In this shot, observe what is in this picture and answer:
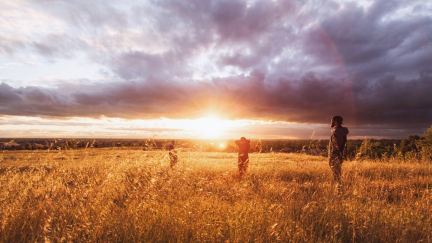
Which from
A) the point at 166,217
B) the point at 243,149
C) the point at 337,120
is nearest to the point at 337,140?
the point at 337,120

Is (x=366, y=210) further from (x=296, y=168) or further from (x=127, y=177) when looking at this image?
(x=296, y=168)

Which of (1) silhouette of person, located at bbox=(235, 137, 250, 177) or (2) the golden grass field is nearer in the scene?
(2) the golden grass field

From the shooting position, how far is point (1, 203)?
5457mm

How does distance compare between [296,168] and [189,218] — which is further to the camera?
[296,168]

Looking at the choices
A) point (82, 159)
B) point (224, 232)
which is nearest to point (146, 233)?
point (224, 232)

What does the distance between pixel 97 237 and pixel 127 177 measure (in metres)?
2.09

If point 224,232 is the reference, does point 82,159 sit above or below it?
above

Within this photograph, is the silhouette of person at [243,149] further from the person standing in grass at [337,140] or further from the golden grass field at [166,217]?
the golden grass field at [166,217]

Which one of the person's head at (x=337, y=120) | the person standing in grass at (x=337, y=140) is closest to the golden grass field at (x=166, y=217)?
the person standing in grass at (x=337, y=140)

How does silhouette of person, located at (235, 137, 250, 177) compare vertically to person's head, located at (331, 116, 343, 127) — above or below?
below

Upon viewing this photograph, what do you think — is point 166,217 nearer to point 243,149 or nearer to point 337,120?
point 243,149

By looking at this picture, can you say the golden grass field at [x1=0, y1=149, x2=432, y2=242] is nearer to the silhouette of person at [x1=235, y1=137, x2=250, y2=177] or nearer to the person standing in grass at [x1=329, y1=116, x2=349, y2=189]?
the person standing in grass at [x1=329, y1=116, x2=349, y2=189]

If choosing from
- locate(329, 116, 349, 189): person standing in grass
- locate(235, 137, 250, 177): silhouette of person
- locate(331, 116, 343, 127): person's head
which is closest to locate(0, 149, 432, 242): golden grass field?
locate(329, 116, 349, 189): person standing in grass

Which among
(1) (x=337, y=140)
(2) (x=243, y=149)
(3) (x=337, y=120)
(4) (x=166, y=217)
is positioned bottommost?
(4) (x=166, y=217)
